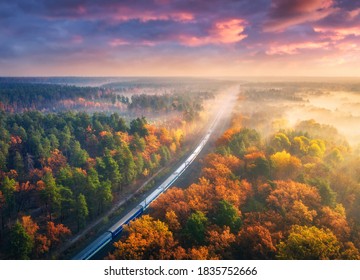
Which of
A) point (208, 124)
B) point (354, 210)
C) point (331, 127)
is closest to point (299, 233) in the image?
point (354, 210)

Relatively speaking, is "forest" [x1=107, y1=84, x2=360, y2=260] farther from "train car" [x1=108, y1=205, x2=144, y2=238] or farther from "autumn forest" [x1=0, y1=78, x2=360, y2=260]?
"train car" [x1=108, y1=205, x2=144, y2=238]

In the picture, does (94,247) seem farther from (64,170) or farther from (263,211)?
(263,211)

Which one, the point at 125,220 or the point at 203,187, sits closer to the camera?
the point at 203,187

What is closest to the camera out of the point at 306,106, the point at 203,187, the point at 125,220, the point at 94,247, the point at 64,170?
the point at 94,247

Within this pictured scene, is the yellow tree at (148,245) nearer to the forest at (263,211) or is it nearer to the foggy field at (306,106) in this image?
the forest at (263,211)

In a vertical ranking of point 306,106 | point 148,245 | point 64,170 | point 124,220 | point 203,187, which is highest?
point 306,106

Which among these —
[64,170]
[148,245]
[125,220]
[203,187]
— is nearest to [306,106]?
[203,187]

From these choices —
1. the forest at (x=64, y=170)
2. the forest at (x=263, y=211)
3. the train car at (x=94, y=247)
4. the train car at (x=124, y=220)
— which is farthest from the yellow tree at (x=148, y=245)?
the forest at (x=64, y=170)

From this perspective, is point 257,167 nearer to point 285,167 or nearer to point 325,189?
point 285,167
